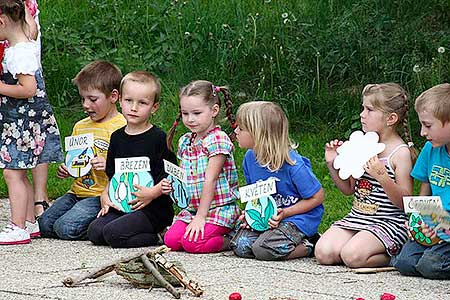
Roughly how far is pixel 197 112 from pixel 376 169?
4.28ft

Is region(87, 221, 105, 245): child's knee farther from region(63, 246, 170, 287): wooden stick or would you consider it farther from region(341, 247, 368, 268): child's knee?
region(341, 247, 368, 268): child's knee

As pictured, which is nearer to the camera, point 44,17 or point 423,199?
point 423,199

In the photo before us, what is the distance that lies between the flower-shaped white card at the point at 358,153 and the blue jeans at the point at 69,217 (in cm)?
190

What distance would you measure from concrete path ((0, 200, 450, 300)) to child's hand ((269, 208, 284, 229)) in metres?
0.23

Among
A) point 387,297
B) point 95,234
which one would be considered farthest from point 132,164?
point 387,297

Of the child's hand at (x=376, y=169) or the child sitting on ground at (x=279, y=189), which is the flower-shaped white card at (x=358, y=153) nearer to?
the child's hand at (x=376, y=169)

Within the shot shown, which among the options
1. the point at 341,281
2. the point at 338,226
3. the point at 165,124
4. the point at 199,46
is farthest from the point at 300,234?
the point at 199,46

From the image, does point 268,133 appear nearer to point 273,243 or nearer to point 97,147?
point 273,243

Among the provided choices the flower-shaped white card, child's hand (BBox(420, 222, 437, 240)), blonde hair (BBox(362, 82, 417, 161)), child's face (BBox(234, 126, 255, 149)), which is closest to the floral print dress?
child's face (BBox(234, 126, 255, 149))

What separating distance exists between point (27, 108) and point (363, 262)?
2.47 meters

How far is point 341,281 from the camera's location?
19.3 ft

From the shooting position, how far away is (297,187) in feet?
21.6

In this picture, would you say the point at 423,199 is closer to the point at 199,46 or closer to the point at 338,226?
the point at 338,226

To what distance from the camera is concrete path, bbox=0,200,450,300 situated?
5508mm
